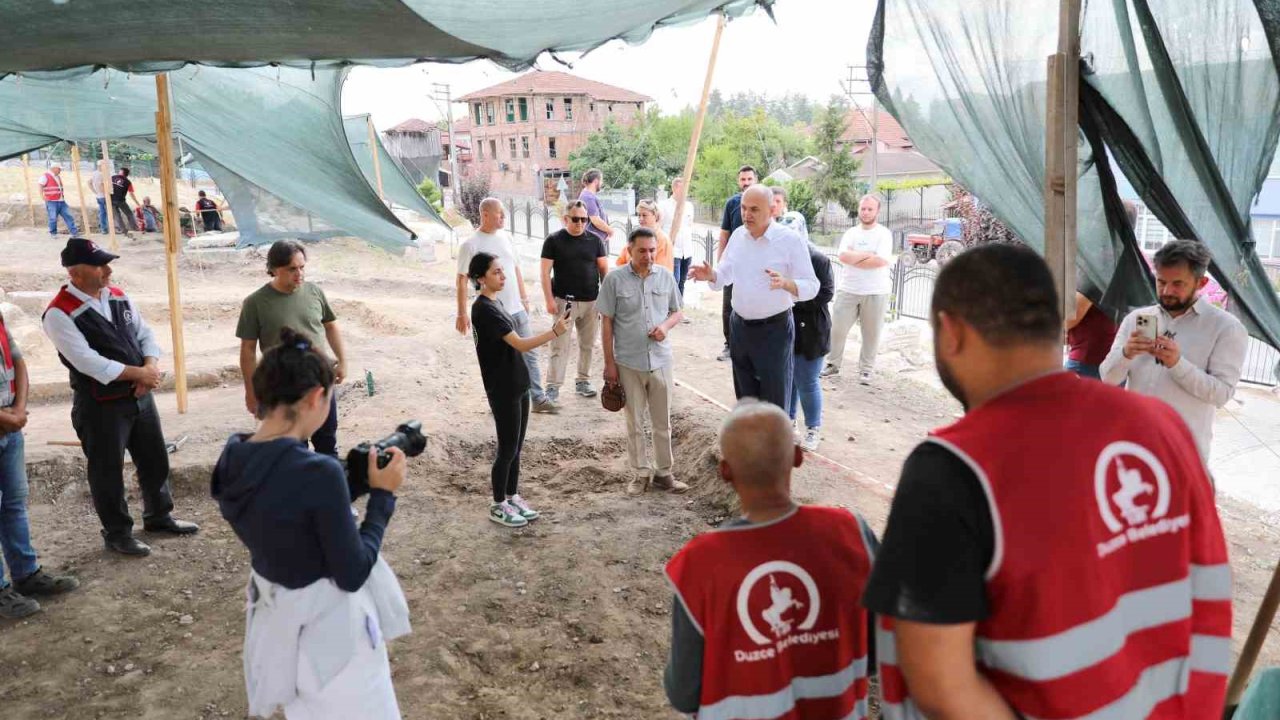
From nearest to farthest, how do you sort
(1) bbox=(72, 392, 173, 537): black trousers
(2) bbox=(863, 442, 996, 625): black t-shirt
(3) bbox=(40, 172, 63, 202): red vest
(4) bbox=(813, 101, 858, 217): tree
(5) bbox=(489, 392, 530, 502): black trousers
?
(2) bbox=(863, 442, 996, 625): black t-shirt → (1) bbox=(72, 392, 173, 537): black trousers → (5) bbox=(489, 392, 530, 502): black trousers → (3) bbox=(40, 172, 63, 202): red vest → (4) bbox=(813, 101, 858, 217): tree

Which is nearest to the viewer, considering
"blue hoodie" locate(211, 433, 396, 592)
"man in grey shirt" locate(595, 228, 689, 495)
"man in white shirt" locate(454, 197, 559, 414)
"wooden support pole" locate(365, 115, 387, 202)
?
"blue hoodie" locate(211, 433, 396, 592)

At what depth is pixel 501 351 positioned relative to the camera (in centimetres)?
438

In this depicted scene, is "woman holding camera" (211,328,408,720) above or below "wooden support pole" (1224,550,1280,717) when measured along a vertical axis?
above

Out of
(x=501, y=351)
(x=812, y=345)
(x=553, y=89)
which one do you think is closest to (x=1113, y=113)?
(x=501, y=351)

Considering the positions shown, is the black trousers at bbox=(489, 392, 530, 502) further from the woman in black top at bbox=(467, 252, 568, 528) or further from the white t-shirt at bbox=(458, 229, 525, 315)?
the white t-shirt at bbox=(458, 229, 525, 315)

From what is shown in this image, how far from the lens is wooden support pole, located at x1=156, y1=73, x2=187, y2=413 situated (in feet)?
18.8

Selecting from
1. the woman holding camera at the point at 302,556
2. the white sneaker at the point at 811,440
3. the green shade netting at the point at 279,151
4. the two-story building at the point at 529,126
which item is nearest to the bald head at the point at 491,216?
the green shade netting at the point at 279,151

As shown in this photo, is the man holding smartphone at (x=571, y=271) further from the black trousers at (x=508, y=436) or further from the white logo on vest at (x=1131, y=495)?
the white logo on vest at (x=1131, y=495)

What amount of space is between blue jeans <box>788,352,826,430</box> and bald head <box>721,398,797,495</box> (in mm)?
4007

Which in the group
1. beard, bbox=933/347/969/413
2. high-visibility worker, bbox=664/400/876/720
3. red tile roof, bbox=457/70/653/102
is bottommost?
high-visibility worker, bbox=664/400/876/720

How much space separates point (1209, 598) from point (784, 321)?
12.5 feet

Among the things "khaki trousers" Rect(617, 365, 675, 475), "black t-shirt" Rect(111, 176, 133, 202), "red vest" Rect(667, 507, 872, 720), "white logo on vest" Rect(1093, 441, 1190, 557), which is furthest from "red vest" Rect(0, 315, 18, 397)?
"black t-shirt" Rect(111, 176, 133, 202)

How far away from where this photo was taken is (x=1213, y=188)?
245 centimetres

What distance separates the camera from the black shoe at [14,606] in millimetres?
3889
